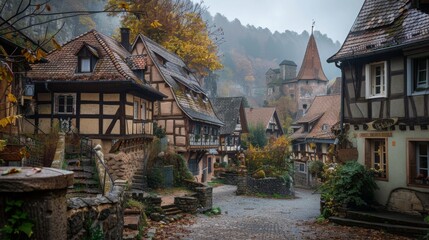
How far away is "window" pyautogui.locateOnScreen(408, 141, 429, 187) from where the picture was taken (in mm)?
12625

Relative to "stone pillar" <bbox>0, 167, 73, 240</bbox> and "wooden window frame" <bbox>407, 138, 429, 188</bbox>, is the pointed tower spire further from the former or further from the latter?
"stone pillar" <bbox>0, 167, 73, 240</bbox>

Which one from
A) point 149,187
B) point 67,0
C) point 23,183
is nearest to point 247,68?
point 67,0

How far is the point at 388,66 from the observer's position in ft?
44.7

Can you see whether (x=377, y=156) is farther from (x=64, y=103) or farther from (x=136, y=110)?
(x=64, y=103)

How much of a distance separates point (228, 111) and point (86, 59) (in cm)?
2375

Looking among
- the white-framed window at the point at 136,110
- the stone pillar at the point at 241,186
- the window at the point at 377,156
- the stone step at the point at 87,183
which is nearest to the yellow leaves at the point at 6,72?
the stone step at the point at 87,183

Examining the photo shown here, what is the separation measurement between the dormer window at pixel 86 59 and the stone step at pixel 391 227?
1257 centimetres

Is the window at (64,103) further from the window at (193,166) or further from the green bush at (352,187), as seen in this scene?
the green bush at (352,187)

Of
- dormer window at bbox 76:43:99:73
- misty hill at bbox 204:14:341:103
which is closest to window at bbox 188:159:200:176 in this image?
dormer window at bbox 76:43:99:73

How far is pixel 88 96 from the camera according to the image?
17.9 m

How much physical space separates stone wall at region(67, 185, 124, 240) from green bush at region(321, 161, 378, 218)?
9085mm

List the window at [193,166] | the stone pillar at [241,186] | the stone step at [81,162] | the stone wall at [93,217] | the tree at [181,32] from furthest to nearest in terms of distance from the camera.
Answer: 1. the tree at [181,32]
2. the stone pillar at [241,186]
3. the window at [193,166]
4. the stone step at [81,162]
5. the stone wall at [93,217]

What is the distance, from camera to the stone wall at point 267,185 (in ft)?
96.1

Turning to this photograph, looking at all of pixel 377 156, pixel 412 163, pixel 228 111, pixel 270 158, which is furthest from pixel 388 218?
pixel 228 111
